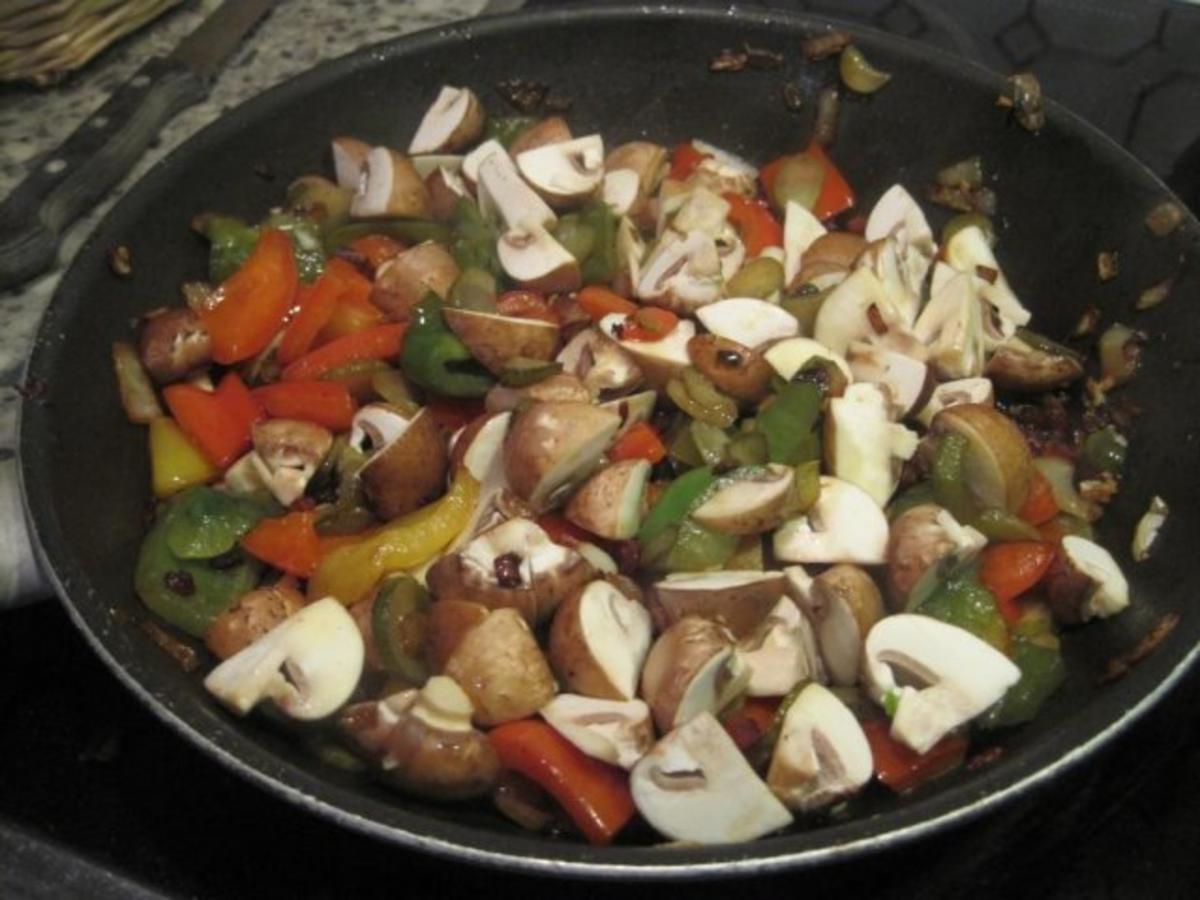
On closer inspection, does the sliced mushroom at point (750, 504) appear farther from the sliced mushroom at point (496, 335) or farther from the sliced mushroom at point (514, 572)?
the sliced mushroom at point (496, 335)

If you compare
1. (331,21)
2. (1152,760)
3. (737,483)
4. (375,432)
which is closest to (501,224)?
(375,432)

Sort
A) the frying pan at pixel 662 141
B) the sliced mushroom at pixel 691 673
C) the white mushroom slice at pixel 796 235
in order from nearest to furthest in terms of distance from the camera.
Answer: the frying pan at pixel 662 141, the sliced mushroom at pixel 691 673, the white mushroom slice at pixel 796 235

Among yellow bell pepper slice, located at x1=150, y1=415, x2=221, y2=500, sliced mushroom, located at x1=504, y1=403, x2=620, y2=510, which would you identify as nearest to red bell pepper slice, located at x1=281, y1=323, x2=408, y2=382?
yellow bell pepper slice, located at x1=150, y1=415, x2=221, y2=500

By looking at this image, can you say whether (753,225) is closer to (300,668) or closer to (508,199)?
(508,199)

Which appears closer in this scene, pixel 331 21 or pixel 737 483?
pixel 737 483

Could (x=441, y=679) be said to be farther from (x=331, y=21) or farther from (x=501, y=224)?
(x=331, y=21)

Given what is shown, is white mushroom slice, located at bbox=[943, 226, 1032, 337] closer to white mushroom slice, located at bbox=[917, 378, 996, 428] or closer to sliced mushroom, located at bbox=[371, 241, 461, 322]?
white mushroom slice, located at bbox=[917, 378, 996, 428]

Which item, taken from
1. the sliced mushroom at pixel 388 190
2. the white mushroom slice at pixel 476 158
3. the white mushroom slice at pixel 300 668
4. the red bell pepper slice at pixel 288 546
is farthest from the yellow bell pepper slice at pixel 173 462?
the white mushroom slice at pixel 476 158
